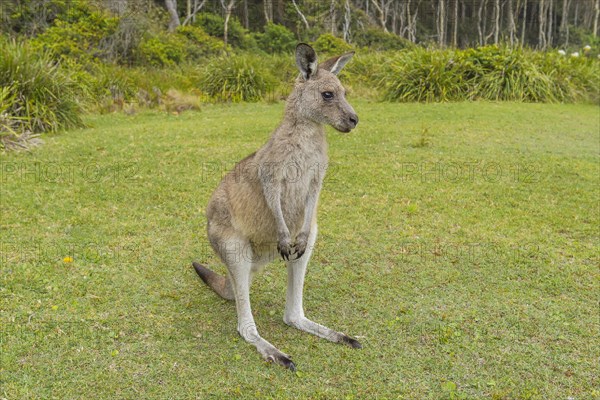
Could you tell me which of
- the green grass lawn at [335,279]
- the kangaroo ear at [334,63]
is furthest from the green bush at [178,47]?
the kangaroo ear at [334,63]

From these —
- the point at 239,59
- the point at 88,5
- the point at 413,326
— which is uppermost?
the point at 88,5

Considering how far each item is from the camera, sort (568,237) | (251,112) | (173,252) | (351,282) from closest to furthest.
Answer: (351,282) < (173,252) < (568,237) < (251,112)

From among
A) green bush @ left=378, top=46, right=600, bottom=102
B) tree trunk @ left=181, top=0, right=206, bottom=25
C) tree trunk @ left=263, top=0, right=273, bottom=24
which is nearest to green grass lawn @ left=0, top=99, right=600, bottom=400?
green bush @ left=378, top=46, right=600, bottom=102

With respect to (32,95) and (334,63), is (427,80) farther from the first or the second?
(334,63)

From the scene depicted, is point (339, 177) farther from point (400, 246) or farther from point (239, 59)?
point (239, 59)

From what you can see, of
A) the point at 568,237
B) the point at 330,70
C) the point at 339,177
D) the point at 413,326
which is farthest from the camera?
the point at 339,177

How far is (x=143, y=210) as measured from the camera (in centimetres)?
547

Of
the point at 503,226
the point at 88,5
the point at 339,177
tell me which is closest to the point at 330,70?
the point at 503,226

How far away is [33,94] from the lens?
864 cm

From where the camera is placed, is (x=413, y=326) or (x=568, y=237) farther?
(x=568, y=237)

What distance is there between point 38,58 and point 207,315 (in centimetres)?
760

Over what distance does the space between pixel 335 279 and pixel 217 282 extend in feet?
2.94

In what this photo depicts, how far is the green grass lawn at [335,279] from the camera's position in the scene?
3.14 meters

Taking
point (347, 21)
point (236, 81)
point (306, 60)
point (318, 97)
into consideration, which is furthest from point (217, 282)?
point (347, 21)
